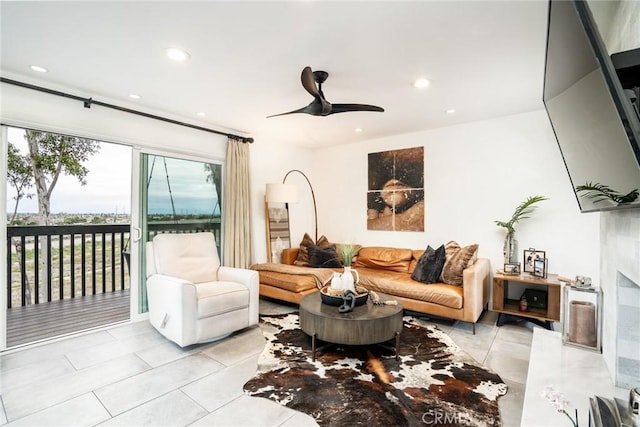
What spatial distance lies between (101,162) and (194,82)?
270 cm

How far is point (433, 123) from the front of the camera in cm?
414

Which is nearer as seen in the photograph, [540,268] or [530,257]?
[540,268]

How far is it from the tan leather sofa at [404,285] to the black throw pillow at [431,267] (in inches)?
3.5

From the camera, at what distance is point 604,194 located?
142 cm

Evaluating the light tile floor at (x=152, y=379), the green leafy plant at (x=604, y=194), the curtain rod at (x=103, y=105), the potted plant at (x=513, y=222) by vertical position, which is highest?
the curtain rod at (x=103, y=105)

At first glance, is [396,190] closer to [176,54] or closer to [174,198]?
[174,198]

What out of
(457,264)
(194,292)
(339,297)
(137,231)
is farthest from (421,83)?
(137,231)

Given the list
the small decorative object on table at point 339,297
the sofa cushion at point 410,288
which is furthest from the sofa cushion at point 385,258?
the small decorative object on table at point 339,297

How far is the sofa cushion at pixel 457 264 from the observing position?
3.50 m

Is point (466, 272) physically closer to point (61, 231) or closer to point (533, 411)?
point (533, 411)

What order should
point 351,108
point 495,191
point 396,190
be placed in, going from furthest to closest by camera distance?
1. point 396,190
2. point 495,191
3. point 351,108

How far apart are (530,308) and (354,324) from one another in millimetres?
2342

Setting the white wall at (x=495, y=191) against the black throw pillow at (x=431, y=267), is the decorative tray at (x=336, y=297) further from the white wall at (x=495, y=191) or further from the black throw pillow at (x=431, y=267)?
the white wall at (x=495, y=191)

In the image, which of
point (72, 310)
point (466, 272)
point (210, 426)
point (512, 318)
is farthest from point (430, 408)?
point (72, 310)
